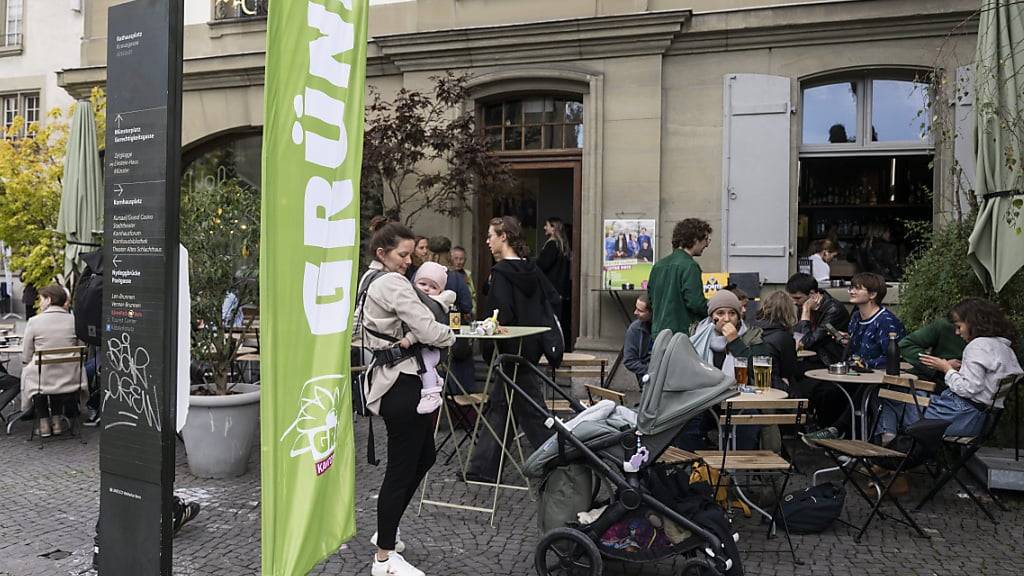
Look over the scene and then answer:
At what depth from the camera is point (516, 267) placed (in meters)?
6.25

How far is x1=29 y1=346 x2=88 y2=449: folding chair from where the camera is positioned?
25.7 feet

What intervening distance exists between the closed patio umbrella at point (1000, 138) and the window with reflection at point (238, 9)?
404 inches

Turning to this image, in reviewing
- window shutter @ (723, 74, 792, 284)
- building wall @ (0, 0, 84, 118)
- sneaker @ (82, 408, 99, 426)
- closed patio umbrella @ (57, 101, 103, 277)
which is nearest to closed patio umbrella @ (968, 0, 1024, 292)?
window shutter @ (723, 74, 792, 284)

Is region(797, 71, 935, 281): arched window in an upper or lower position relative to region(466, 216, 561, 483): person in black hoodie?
upper

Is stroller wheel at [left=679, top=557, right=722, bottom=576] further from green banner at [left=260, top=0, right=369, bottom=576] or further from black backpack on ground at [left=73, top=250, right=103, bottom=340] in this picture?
black backpack on ground at [left=73, top=250, right=103, bottom=340]

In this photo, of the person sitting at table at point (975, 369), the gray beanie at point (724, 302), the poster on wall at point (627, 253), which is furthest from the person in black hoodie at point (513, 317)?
the poster on wall at point (627, 253)

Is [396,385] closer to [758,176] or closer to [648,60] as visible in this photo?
[758,176]

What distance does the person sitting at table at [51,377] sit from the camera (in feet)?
26.0

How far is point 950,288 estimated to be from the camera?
7285mm

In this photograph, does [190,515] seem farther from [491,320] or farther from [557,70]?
[557,70]

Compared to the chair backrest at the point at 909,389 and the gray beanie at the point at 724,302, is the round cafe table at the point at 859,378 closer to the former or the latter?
the chair backrest at the point at 909,389

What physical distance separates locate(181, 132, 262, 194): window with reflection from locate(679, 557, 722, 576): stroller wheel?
1064 cm

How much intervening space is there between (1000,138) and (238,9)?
36.0 feet

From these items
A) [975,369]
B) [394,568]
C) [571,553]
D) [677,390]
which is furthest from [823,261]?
[394,568]
